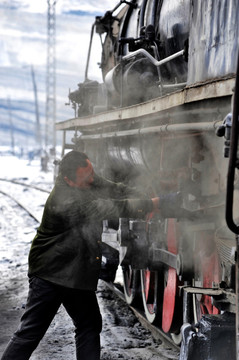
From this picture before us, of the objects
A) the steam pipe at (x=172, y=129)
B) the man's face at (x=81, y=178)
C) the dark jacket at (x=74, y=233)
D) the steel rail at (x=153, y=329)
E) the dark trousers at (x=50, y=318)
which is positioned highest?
the steam pipe at (x=172, y=129)

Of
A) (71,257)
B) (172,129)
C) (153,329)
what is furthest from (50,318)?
(153,329)

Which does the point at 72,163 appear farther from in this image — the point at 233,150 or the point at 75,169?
the point at 233,150

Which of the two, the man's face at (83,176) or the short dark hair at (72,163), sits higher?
the short dark hair at (72,163)

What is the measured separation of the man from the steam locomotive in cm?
43

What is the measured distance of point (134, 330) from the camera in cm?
521

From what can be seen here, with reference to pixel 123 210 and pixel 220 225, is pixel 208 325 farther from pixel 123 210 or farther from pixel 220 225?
pixel 123 210

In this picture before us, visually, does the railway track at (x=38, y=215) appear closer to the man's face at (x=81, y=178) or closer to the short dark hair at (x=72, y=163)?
the man's face at (x=81, y=178)

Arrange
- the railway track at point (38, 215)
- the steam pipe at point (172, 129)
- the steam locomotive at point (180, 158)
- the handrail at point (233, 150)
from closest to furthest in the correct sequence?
the handrail at point (233, 150)
the steam locomotive at point (180, 158)
the steam pipe at point (172, 129)
the railway track at point (38, 215)

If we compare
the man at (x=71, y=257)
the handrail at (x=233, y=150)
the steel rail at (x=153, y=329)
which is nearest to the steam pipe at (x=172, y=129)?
the man at (x=71, y=257)

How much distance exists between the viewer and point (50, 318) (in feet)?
12.3

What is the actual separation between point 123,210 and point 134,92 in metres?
2.23

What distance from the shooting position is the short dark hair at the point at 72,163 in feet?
11.9

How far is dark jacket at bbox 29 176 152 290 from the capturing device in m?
3.65

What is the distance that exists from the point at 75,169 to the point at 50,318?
1.00 metres
